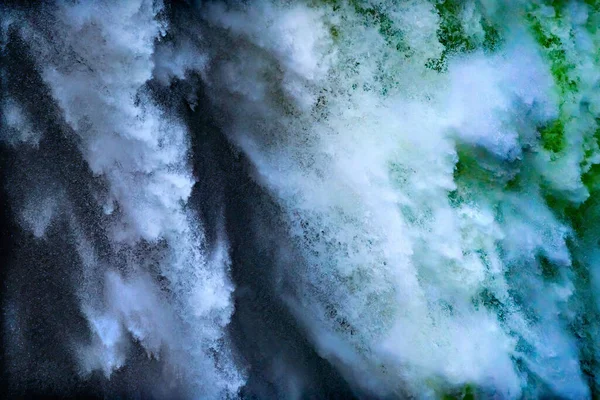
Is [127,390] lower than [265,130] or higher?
lower

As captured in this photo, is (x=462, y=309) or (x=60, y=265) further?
(x=462, y=309)

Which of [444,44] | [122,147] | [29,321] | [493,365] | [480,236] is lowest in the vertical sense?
[29,321]

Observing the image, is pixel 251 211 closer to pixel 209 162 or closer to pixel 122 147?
pixel 209 162

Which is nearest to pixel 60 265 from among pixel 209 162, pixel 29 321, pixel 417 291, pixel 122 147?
pixel 29 321

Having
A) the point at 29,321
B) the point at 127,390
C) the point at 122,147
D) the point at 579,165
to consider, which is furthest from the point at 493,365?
the point at 29,321

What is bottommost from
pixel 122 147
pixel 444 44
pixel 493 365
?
pixel 122 147

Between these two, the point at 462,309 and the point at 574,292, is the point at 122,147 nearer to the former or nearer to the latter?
the point at 462,309
